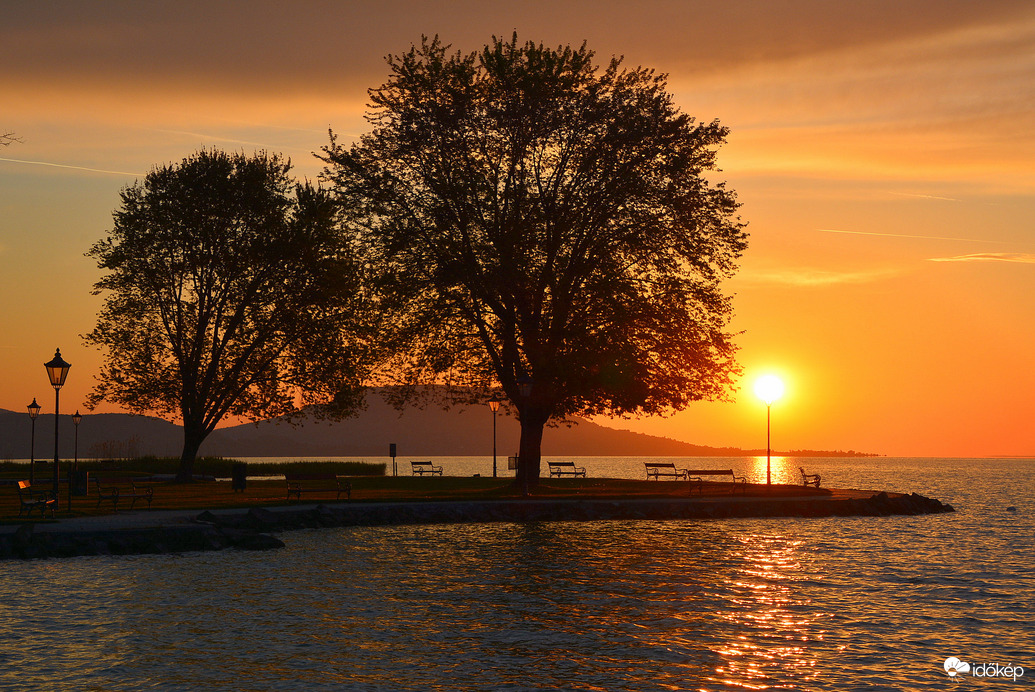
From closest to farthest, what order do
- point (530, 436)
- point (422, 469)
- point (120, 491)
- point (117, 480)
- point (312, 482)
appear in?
point (312, 482)
point (120, 491)
point (530, 436)
point (117, 480)
point (422, 469)

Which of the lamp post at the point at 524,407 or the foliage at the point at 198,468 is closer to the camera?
the lamp post at the point at 524,407

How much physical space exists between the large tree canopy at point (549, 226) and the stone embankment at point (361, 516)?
217 inches

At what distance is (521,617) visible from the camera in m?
18.5

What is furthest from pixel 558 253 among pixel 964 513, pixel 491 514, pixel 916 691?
pixel 916 691

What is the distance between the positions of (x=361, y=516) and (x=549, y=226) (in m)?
15.6

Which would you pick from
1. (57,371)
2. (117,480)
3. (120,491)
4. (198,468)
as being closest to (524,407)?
(120,491)

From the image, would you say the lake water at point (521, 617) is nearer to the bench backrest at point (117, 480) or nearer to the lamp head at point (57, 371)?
the lamp head at point (57, 371)

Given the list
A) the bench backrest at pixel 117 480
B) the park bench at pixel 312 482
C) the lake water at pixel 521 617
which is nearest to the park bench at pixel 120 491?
the bench backrest at pixel 117 480

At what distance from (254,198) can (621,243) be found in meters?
20.3

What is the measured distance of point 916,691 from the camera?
44.1 ft

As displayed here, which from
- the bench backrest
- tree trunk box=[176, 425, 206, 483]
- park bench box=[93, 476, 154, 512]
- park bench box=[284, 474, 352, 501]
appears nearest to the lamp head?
park bench box=[93, 476, 154, 512]

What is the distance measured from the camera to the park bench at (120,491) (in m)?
33.7

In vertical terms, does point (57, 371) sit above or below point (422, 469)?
above

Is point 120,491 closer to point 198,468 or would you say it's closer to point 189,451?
point 189,451
